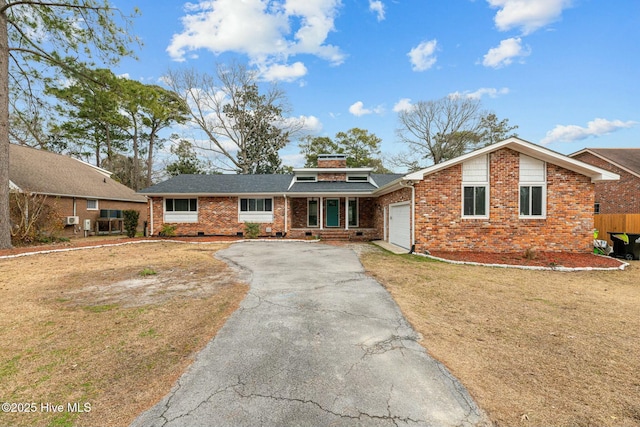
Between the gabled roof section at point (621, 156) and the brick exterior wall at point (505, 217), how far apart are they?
1231cm

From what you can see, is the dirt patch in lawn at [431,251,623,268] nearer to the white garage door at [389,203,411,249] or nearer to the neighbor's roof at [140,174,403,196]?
the white garage door at [389,203,411,249]

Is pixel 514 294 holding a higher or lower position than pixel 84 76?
lower

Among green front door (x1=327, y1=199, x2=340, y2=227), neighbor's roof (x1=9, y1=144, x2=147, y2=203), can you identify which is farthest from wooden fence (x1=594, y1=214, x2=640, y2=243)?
neighbor's roof (x1=9, y1=144, x2=147, y2=203)

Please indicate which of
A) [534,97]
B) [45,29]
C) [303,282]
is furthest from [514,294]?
[45,29]

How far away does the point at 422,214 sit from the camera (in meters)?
10.5

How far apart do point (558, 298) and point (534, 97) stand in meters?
14.0

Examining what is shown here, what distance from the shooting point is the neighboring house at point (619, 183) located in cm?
1745

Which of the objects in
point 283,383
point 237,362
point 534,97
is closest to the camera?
point 283,383

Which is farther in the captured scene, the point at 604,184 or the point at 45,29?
the point at 604,184

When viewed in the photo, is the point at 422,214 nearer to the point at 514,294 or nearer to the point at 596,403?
the point at 514,294

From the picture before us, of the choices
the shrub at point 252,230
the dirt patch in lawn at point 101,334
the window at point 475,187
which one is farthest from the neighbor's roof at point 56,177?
the window at point 475,187

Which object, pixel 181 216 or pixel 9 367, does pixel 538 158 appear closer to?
pixel 9 367

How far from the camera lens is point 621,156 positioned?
19703 millimetres

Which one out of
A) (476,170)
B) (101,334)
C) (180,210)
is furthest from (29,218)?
(476,170)
